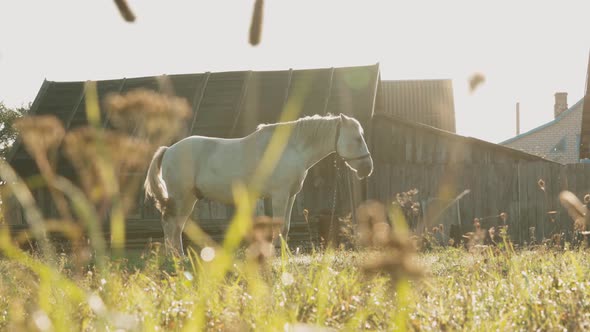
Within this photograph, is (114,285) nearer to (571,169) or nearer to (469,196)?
(469,196)

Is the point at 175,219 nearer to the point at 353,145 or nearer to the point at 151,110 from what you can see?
the point at 353,145

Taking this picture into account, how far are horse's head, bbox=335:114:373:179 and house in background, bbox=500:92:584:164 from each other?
37497 mm

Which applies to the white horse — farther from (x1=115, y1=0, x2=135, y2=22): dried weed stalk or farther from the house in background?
the house in background

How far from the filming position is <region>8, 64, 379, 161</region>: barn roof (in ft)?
57.1

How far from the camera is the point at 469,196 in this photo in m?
17.4

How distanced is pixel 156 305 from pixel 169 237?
23.3 ft

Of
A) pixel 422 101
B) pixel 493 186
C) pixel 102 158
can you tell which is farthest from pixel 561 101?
pixel 102 158

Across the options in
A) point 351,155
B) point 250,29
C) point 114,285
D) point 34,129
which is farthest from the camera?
point 351,155

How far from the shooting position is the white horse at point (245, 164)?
31.0 ft

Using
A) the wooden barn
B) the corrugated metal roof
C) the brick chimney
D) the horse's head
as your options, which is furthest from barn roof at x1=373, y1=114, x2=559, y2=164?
the brick chimney

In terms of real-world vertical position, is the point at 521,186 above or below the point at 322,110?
below

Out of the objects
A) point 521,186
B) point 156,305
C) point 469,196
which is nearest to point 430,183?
point 469,196

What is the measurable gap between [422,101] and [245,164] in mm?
26421

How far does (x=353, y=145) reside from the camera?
30.8 feet
